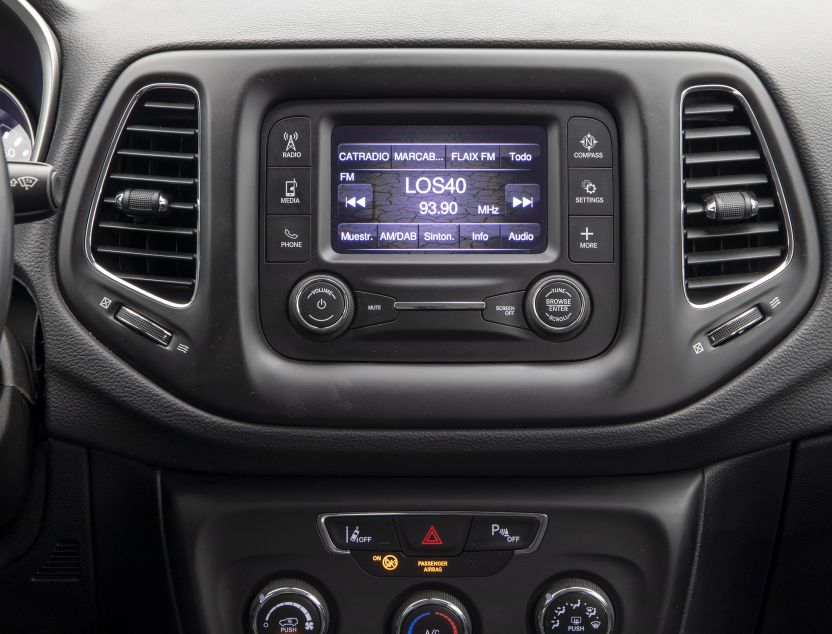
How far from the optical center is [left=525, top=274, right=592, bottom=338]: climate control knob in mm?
1671

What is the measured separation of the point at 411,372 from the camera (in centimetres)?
168

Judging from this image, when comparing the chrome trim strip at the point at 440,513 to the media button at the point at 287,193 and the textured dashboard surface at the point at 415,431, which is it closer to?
the textured dashboard surface at the point at 415,431

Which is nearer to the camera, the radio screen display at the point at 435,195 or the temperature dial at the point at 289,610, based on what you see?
the radio screen display at the point at 435,195

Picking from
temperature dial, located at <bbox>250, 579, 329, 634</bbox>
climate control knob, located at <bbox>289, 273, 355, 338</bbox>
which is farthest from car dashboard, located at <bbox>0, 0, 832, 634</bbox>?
temperature dial, located at <bbox>250, 579, 329, 634</bbox>

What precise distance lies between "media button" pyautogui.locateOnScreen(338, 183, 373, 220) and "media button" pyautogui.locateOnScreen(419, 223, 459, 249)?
96 millimetres

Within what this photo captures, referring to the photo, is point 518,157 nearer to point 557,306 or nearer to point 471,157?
point 471,157

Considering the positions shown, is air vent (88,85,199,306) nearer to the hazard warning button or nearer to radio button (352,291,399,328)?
radio button (352,291,399,328)

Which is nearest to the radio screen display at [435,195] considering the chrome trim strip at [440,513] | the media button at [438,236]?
the media button at [438,236]

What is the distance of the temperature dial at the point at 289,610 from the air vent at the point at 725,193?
0.87 m

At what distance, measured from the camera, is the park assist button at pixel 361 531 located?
179 cm

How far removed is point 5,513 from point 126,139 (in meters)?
0.72

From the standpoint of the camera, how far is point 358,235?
66.3 inches

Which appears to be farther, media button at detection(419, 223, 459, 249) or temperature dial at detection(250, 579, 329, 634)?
temperature dial at detection(250, 579, 329, 634)

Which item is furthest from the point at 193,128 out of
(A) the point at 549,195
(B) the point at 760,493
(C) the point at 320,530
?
(B) the point at 760,493
